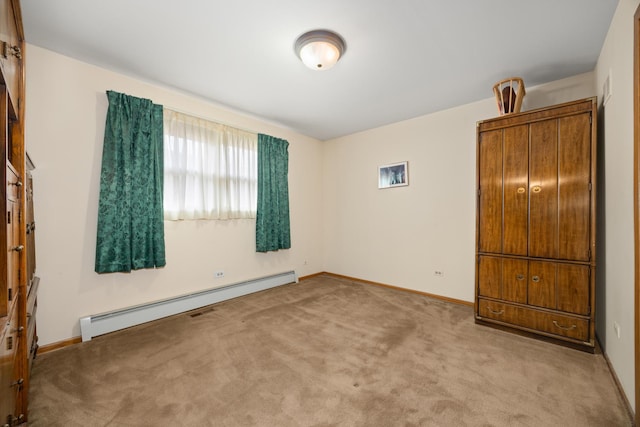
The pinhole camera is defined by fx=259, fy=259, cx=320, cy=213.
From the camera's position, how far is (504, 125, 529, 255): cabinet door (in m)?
2.57

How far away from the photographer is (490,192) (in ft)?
9.10

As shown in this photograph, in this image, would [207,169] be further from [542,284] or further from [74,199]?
[542,284]

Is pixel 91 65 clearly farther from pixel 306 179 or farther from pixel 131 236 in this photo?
pixel 306 179

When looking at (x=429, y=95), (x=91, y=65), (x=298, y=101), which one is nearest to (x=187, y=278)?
(x=91, y=65)

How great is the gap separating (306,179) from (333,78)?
7.70ft

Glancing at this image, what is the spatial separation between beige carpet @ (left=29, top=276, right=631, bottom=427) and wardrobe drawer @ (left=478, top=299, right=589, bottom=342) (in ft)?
0.46

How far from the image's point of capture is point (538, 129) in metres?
2.50

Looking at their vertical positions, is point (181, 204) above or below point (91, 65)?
below

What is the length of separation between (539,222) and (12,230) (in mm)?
3866

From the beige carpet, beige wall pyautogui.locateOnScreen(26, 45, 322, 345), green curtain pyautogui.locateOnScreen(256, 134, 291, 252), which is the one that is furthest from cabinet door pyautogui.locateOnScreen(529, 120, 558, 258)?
beige wall pyautogui.locateOnScreen(26, 45, 322, 345)

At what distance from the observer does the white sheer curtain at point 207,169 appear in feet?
10.4

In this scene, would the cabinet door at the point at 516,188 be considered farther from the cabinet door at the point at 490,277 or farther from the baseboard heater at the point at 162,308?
the baseboard heater at the point at 162,308

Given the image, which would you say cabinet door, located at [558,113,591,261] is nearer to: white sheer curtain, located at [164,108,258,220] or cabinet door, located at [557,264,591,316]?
cabinet door, located at [557,264,591,316]

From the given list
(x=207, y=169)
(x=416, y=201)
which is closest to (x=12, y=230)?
(x=207, y=169)
